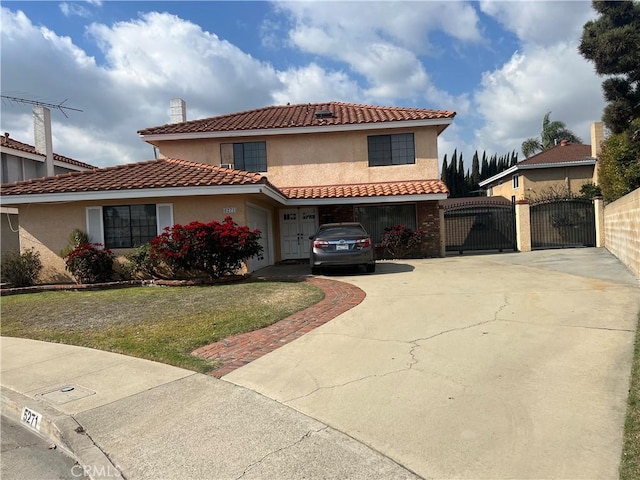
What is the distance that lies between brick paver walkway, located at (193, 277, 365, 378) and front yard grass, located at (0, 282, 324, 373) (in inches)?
7.0

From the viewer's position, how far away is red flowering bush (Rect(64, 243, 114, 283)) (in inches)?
508

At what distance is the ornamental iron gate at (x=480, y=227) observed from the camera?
20.3m

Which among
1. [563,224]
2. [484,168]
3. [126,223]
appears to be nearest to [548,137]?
[484,168]

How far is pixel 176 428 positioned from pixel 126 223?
1137cm

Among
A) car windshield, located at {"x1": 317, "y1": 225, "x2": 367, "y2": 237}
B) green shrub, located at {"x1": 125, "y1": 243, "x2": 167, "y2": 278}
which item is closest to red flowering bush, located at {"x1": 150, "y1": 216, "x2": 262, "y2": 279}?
green shrub, located at {"x1": 125, "y1": 243, "x2": 167, "y2": 278}

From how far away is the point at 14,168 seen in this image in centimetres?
2052

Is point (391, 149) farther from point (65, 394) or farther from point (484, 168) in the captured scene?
point (484, 168)

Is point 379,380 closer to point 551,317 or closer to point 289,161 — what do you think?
point 551,317

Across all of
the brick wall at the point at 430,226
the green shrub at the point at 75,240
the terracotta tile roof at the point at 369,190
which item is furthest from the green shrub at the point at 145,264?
the brick wall at the point at 430,226

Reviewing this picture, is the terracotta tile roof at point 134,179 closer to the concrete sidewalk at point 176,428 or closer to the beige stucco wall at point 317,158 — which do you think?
the beige stucco wall at point 317,158

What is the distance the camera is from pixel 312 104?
23.5 metres

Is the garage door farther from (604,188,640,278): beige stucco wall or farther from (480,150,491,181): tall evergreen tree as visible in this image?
(480,150,491,181): tall evergreen tree

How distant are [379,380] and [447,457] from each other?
1.51 metres

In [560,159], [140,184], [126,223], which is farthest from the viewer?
[560,159]
